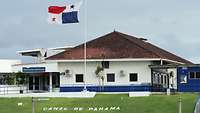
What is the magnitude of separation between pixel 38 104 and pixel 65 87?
556 inches

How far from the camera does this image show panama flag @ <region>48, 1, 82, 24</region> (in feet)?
149

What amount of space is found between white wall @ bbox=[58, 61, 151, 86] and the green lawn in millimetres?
10604

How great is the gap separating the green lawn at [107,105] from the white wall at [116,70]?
1060 cm

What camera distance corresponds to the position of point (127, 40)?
54062 millimetres

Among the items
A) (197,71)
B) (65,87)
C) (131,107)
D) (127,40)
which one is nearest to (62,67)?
(65,87)

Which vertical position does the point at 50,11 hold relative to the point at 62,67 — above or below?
above

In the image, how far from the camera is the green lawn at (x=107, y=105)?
33.5m

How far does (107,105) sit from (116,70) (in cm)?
1498

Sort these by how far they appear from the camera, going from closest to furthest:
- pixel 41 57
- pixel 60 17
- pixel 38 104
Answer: pixel 38 104 → pixel 60 17 → pixel 41 57

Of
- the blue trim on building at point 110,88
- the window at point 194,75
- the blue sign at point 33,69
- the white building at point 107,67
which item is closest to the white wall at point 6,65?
the white building at point 107,67

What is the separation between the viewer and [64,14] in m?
46.1

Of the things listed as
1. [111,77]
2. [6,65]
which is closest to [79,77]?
[111,77]

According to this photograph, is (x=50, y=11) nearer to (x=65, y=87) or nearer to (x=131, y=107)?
(x=65, y=87)

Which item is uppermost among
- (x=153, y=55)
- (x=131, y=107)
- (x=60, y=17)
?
(x=60, y=17)
